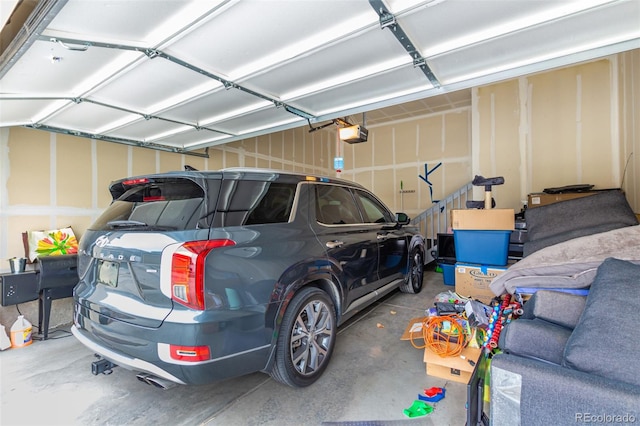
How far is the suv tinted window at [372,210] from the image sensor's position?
10.4 ft

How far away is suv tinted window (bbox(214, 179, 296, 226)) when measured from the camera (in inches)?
66.4

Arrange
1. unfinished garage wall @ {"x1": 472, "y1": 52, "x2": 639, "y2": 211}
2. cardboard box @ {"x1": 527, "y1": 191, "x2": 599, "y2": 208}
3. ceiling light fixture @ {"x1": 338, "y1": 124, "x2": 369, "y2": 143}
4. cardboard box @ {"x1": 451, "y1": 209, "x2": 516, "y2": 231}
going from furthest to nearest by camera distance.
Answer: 1. unfinished garage wall @ {"x1": 472, "y1": 52, "x2": 639, "y2": 211}
2. cardboard box @ {"x1": 527, "y1": 191, "x2": 599, "y2": 208}
3. ceiling light fixture @ {"x1": 338, "y1": 124, "x2": 369, "y2": 143}
4. cardboard box @ {"x1": 451, "y1": 209, "x2": 516, "y2": 231}

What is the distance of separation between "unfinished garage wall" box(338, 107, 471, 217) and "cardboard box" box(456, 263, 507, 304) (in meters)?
3.88

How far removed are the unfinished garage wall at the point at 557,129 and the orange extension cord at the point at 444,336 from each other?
14.2 feet

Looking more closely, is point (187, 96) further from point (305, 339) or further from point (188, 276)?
point (305, 339)

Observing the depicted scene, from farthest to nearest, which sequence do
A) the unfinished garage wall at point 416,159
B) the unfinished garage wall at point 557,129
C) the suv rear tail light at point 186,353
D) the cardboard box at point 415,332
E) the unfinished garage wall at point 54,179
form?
the unfinished garage wall at point 416,159
the unfinished garage wall at point 557,129
the unfinished garage wall at point 54,179
the cardboard box at point 415,332
the suv rear tail light at point 186,353

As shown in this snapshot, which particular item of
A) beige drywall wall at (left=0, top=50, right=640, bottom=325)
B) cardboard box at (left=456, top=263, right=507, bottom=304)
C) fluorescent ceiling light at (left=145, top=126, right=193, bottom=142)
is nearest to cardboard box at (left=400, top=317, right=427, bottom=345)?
cardboard box at (left=456, top=263, right=507, bottom=304)

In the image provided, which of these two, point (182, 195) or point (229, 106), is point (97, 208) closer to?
point (229, 106)

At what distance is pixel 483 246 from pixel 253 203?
3.17 metres

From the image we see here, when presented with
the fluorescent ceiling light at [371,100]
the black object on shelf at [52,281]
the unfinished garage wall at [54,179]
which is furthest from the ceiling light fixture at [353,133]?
the black object on shelf at [52,281]

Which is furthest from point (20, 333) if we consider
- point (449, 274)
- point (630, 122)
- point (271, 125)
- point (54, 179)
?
point (630, 122)

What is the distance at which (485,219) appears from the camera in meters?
3.56

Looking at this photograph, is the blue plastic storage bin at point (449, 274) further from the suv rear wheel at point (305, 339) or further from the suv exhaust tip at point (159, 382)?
the suv exhaust tip at point (159, 382)

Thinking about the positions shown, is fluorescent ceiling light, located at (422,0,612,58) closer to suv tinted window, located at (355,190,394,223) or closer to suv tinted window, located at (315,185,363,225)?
suv tinted window, located at (315,185,363,225)
